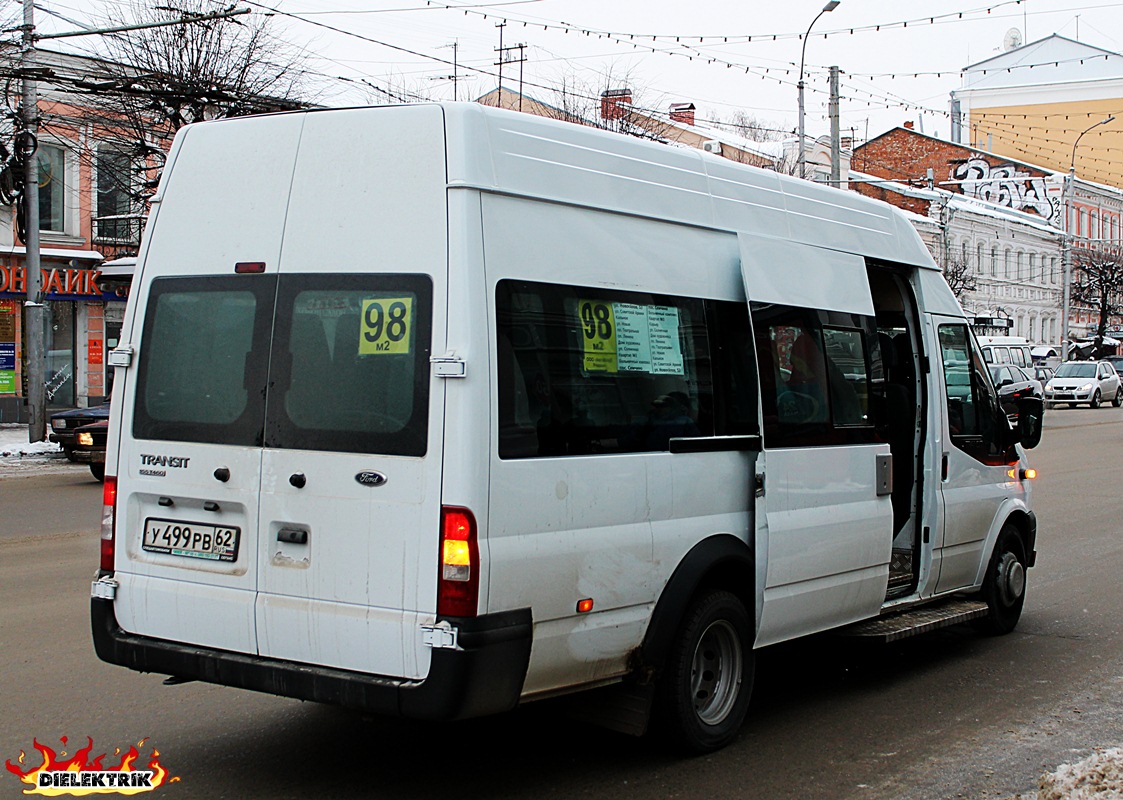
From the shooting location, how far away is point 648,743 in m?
5.49

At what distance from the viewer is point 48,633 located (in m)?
7.59

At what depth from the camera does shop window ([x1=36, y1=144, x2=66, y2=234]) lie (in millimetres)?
29609

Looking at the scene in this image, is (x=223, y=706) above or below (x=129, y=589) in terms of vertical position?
below

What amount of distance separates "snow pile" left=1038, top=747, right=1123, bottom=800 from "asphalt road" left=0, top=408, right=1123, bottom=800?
1.28 feet

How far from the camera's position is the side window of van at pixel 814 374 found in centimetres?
592

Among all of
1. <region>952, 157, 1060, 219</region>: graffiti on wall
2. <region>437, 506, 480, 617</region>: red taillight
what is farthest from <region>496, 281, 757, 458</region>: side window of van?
<region>952, 157, 1060, 219</region>: graffiti on wall

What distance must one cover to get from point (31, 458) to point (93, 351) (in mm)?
9263

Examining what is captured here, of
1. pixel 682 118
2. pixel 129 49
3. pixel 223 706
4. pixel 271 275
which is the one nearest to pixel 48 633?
pixel 223 706

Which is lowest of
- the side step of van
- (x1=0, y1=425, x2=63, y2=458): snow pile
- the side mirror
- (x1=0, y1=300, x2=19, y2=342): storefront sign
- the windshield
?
the side step of van

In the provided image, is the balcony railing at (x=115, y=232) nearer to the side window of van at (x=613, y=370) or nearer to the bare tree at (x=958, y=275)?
the side window of van at (x=613, y=370)

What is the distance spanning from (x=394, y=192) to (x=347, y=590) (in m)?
1.46

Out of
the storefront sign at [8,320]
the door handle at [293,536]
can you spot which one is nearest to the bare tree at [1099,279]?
the storefront sign at [8,320]

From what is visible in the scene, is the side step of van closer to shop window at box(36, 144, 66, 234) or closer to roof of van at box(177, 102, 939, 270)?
roof of van at box(177, 102, 939, 270)

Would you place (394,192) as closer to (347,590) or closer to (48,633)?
(347,590)
